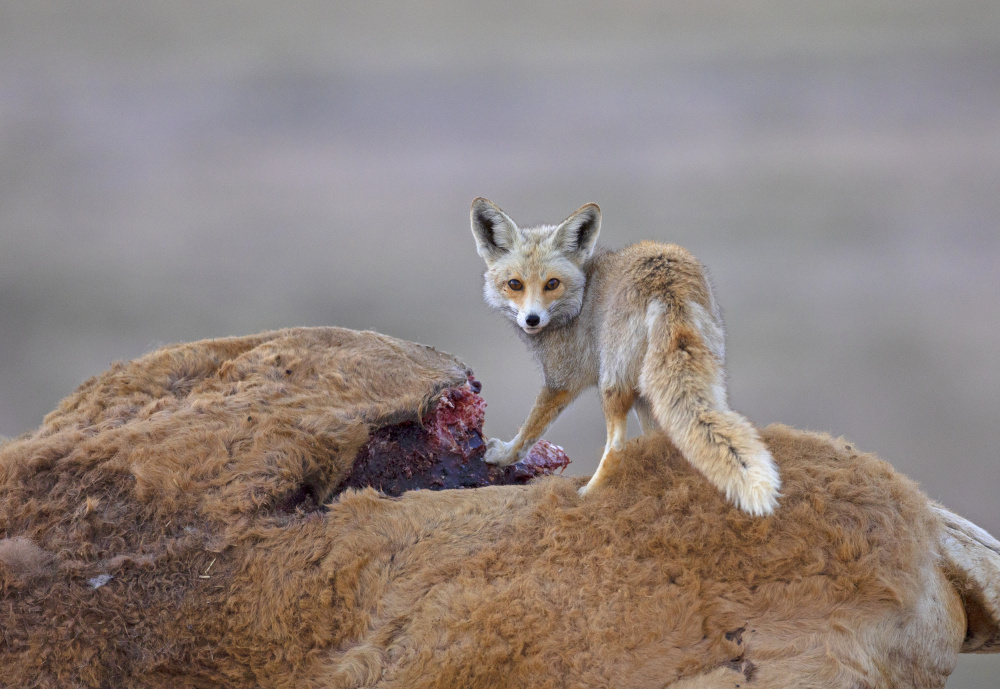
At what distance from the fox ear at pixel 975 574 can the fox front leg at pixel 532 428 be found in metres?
1.28

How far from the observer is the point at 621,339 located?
2.59 meters

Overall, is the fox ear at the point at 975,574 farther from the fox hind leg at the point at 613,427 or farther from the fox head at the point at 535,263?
the fox head at the point at 535,263

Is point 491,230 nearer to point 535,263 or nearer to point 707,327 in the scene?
point 535,263

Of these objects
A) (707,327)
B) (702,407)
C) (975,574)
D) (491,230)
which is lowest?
(975,574)

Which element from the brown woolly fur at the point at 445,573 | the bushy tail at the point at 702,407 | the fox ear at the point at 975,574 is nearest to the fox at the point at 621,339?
the bushy tail at the point at 702,407

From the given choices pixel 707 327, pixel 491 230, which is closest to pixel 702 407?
pixel 707 327

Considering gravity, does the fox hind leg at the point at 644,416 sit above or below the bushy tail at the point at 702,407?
below

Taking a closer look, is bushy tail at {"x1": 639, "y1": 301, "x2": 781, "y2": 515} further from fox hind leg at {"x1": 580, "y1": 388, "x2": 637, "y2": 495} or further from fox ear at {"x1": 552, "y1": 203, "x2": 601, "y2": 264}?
fox ear at {"x1": 552, "y1": 203, "x2": 601, "y2": 264}

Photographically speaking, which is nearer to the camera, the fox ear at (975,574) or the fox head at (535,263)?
the fox ear at (975,574)

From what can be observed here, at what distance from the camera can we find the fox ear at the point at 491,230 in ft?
11.1

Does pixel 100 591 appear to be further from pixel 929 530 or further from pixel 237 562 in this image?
pixel 929 530

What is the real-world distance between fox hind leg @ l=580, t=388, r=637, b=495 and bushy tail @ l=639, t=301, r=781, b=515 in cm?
19

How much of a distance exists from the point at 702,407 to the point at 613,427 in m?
0.42

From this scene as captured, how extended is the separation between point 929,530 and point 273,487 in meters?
1.76
